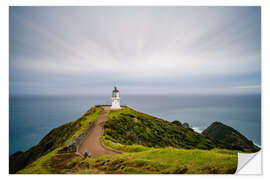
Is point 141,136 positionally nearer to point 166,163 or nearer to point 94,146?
point 94,146

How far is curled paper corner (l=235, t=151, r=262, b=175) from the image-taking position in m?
4.41

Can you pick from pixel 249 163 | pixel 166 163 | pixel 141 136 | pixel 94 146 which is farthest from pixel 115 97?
pixel 249 163

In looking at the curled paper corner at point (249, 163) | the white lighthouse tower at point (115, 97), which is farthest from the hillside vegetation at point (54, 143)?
the curled paper corner at point (249, 163)

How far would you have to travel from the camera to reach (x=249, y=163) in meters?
4.88

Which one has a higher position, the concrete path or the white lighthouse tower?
the white lighthouse tower

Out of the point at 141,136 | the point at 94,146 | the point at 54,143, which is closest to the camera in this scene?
Result: the point at 94,146

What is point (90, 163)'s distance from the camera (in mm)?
4508

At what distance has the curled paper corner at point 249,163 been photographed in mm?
4410

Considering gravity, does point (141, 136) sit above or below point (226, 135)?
above

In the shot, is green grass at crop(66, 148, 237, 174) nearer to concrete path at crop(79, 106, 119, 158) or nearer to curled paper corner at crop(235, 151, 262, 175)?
curled paper corner at crop(235, 151, 262, 175)

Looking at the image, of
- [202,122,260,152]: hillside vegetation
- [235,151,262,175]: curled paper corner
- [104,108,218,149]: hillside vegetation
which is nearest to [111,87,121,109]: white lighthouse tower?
[104,108,218,149]: hillside vegetation
